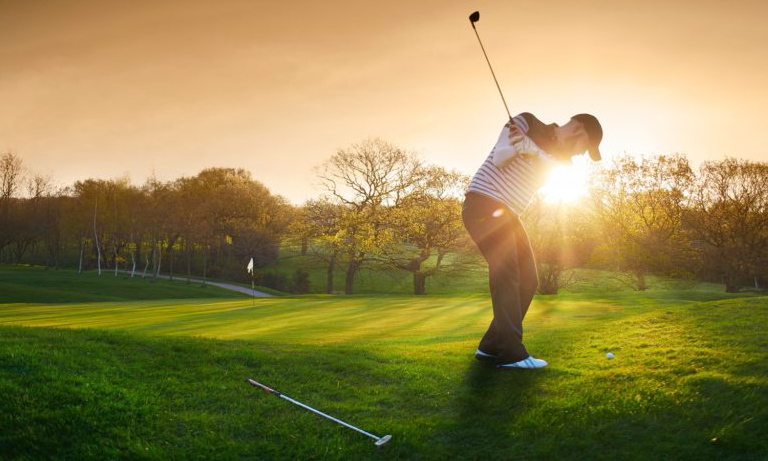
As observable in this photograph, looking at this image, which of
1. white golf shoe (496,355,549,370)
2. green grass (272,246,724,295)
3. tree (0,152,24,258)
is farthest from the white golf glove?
tree (0,152,24,258)

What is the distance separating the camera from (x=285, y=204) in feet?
269

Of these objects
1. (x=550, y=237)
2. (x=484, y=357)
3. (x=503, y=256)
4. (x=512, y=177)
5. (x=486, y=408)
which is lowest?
(x=486, y=408)

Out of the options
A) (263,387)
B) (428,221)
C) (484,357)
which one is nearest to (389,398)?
(263,387)

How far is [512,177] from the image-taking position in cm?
644

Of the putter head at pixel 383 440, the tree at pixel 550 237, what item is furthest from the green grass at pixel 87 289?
the putter head at pixel 383 440

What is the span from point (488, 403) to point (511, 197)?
2.47 meters

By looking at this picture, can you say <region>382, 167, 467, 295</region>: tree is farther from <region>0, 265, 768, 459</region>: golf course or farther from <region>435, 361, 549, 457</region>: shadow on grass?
<region>435, 361, 549, 457</region>: shadow on grass

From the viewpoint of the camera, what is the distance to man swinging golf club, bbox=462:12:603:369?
20.9 ft

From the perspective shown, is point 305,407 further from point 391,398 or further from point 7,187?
point 7,187

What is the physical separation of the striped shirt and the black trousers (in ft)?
0.34

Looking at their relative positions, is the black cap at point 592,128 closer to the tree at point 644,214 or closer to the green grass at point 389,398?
the green grass at point 389,398

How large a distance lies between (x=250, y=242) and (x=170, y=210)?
500 inches

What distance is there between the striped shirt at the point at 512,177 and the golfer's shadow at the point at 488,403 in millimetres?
2052

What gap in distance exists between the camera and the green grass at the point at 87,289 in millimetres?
46062
